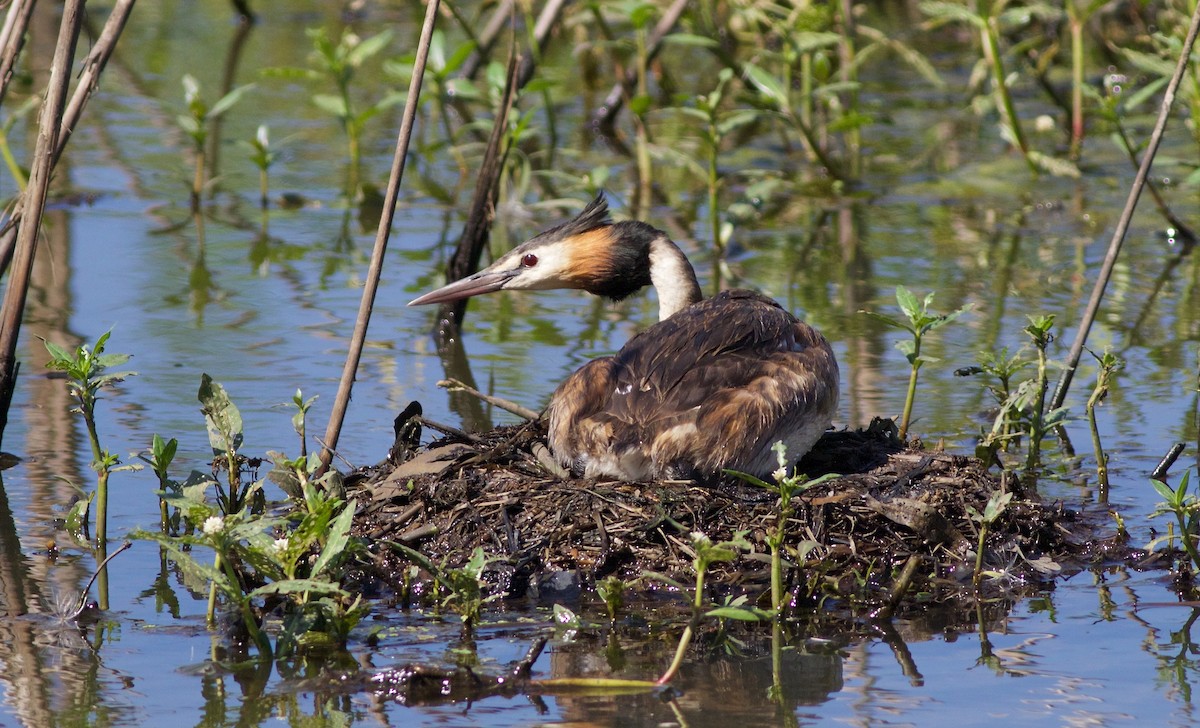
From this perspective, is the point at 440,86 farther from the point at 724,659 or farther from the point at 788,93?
the point at 724,659

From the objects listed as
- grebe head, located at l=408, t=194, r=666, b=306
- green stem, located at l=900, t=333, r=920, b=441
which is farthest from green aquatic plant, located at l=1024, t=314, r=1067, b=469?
grebe head, located at l=408, t=194, r=666, b=306

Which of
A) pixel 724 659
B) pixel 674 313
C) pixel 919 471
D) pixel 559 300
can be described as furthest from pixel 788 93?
pixel 724 659

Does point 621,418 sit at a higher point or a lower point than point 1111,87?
lower

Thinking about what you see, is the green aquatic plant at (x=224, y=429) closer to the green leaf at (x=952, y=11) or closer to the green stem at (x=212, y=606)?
the green stem at (x=212, y=606)

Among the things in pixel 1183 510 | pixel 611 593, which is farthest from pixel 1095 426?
pixel 611 593

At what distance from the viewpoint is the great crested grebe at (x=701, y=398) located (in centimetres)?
480

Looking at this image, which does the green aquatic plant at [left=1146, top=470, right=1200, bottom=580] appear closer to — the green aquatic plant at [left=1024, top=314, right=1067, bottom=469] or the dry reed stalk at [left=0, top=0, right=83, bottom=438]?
the green aquatic plant at [left=1024, top=314, right=1067, bottom=469]

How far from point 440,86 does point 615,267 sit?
3318 mm

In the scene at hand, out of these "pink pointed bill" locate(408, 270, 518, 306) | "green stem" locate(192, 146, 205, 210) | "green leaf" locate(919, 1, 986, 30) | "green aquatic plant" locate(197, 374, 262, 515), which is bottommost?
"green aquatic plant" locate(197, 374, 262, 515)

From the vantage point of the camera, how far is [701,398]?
4.88m

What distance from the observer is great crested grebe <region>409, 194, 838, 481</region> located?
4797 mm

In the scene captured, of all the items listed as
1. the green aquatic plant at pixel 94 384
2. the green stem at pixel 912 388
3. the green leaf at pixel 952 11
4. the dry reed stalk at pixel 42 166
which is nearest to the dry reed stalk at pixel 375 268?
the green aquatic plant at pixel 94 384

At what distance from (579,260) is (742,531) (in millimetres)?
1779

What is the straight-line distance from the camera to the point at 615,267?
5988 millimetres
